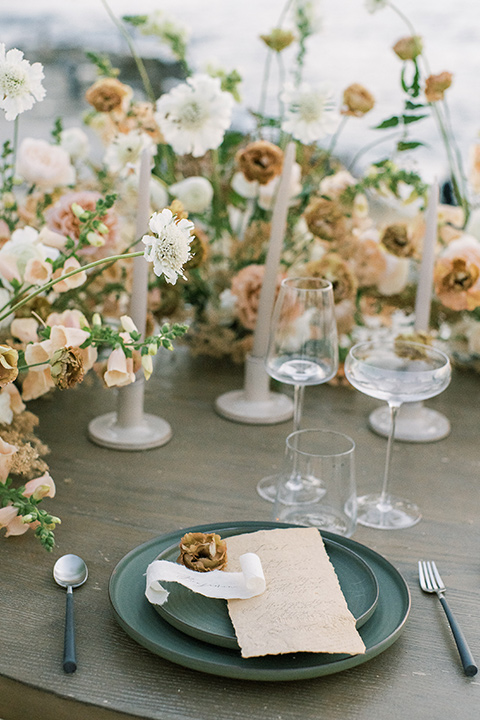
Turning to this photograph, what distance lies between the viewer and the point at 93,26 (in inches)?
118

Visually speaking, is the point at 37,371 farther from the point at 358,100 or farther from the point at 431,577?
the point at 358,100

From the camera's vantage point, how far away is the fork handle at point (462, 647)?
66cm

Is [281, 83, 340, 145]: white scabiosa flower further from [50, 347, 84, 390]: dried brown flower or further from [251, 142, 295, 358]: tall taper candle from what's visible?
[50, 347, 84, 390]: dried brown flower

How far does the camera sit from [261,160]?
122 cm

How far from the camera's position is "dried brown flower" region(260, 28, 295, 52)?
128 cm

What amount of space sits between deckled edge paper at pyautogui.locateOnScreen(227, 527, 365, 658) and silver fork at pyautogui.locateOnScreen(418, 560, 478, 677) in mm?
105

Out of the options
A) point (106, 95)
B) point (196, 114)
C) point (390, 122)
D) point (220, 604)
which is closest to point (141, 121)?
point (106, 95)

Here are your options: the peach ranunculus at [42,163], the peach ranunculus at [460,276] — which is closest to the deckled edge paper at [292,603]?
the peach ranunculus at [460,276]

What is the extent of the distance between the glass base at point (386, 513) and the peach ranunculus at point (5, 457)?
0.42 metres

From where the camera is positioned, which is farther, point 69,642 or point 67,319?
point 67,319

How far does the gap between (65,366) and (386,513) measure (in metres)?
0.45

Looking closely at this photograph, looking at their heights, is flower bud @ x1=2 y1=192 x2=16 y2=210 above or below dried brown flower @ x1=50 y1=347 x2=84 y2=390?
above

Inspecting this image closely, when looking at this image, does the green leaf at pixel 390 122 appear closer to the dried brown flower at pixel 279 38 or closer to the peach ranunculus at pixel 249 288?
the dried brown flower at pixel 279 38

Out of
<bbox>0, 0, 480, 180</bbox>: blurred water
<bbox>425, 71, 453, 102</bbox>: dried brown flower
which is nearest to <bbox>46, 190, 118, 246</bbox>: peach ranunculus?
<bbox>425, 71, 453, 102</bbox>: dried brown flower
